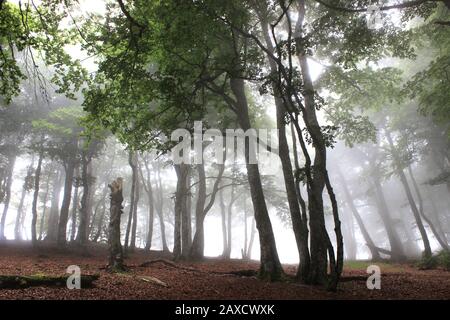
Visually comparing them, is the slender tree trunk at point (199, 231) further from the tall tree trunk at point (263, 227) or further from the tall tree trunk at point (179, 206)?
the tall tree trunk at point (263, 227)

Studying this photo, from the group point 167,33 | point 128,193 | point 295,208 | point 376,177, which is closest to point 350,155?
point 376,177

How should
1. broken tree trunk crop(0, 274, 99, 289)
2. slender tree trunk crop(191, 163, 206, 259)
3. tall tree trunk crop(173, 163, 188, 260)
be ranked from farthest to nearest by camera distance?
slender tree trunk crop(191, 163, 206, 259) → tall tree trunk crop(173, 163, 188, 260) → broken tree trunk crop(0, 274, 99, 289)

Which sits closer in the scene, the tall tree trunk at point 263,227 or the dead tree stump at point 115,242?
the tall tree trunk at point 263,227

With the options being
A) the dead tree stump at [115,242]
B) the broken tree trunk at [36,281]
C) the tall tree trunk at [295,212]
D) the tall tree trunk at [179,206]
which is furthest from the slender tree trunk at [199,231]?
the broken tree trunk at [36,281]

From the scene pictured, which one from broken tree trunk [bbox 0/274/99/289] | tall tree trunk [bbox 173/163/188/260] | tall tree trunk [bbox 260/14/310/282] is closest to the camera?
broken tree trunk [bbox 0/274/99/289]

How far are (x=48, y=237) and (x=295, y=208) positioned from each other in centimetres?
2483

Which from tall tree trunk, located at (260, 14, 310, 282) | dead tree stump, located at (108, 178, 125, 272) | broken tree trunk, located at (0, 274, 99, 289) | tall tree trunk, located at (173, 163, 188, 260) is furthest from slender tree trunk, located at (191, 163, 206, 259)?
broken tree trunk, located at (0, 274, 99, 289)

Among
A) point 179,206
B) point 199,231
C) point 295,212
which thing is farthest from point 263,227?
point 199,231

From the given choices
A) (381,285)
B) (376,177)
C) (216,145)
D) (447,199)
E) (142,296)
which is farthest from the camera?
(447,199)

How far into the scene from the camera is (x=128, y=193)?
129 ft

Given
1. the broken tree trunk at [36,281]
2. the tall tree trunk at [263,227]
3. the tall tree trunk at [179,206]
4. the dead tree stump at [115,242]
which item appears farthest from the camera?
the tall tree trunk at [179,206]

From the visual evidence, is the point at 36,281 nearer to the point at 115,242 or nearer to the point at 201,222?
the point at 115,242

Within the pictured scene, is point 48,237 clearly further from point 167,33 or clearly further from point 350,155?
point 350,155

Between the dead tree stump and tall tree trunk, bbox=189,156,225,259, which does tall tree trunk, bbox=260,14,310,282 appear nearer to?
the dead tree stump
